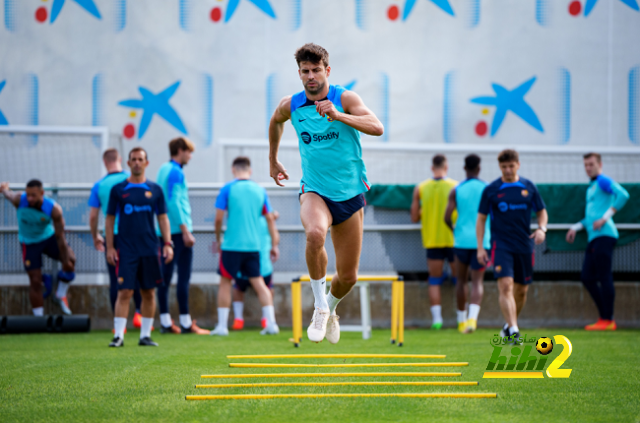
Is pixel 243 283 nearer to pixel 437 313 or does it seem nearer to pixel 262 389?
pixel 437 313

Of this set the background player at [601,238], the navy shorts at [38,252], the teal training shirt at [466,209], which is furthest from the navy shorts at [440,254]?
the navy shorts at [38,252]

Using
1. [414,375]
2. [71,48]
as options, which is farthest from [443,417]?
[71,48]

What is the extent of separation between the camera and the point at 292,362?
5.72 metres

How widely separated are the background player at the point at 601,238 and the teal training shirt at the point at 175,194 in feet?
18.4

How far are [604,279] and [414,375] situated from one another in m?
5.67

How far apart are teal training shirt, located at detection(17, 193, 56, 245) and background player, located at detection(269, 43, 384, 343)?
5625 mm

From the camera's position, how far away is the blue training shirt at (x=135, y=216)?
7.24 m

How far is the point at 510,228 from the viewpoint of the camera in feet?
24.9

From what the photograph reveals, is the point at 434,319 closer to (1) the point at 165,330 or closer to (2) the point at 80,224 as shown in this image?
(1) the point at 165,330

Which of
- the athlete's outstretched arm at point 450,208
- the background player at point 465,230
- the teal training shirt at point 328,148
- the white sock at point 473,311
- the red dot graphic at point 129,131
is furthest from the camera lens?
the red dot graphic at point 129,131

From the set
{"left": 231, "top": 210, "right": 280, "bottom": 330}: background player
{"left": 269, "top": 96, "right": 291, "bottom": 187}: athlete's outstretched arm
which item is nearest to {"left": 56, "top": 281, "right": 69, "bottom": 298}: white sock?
{"left": 231, "top": 210, "right": 280, "bottom": 330}: background player

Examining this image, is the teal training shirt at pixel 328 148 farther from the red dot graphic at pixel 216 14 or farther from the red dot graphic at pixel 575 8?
→ the red dot graphic at pixel 575 8

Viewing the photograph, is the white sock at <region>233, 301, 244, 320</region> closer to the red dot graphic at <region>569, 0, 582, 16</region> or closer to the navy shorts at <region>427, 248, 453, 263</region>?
the navy shorts at <region>427, 248, 453, 263</region>

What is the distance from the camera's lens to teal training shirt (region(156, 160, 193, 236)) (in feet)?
29.4
